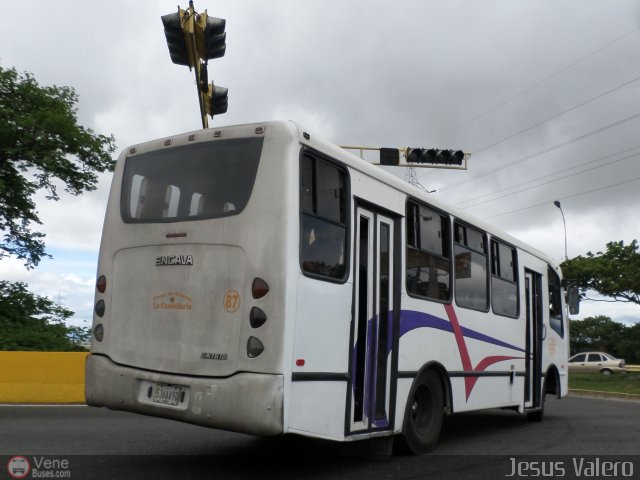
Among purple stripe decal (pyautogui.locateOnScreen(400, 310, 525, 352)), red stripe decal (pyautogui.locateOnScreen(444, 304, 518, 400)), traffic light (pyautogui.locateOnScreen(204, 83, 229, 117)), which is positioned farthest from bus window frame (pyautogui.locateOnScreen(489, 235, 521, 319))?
traffic light (pyautogui.locateOnScreen(204, 83, 229, 117))

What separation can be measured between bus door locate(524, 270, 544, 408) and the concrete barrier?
25.6 ft

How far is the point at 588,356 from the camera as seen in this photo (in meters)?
40.4

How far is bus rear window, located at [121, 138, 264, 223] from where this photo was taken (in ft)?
20.5

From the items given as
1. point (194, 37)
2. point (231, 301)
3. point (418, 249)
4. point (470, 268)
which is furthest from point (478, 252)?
point (231, 301)

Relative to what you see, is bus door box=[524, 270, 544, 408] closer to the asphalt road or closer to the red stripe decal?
the asphalt road

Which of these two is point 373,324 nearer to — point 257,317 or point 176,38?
point 257,317

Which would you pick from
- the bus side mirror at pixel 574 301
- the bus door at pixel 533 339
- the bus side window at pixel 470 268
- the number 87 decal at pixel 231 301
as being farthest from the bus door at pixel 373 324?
the bus side mirror at pixel 574 301

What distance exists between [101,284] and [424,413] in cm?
385

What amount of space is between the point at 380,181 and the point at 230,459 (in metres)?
3.23

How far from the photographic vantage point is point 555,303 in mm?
13117

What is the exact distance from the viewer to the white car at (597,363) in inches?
1494

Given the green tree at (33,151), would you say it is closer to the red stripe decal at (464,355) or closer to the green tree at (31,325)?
the green tree at (31,325)

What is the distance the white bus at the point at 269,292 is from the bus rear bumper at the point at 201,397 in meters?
0.01

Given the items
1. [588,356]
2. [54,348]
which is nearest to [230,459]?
[54,348]
